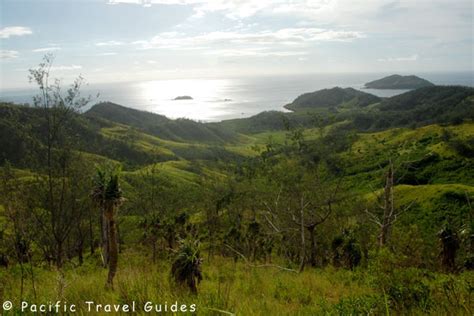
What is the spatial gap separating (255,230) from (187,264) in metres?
29.9

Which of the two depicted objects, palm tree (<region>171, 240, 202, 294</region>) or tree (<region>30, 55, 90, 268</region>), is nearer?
palm tree (<region>171, 240, 202, 294</region>)

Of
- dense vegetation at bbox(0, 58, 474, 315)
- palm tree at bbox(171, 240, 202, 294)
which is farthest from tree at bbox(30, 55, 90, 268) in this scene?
palm tree at bbox(171, 240, 202, 294)

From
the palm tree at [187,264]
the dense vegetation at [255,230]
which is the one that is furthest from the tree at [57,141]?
the palm tree at [187,264]

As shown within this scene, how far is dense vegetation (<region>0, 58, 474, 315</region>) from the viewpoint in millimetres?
6957

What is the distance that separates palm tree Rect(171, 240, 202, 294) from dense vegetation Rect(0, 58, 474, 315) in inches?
1.9

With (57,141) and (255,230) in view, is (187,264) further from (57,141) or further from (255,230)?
(255,230)

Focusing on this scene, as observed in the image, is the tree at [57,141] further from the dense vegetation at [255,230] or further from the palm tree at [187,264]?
the palm tree at [187,264]

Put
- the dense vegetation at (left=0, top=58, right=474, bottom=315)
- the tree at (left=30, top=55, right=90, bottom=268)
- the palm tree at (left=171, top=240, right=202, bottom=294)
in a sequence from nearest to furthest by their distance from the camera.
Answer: the dense vegetation at (left=0, top=58, right=474, bottom=315)
the palm tree at (left=171, top=240, right=202, bottom=294)
the tree at (left=30, top=55, right=90, bottom=268)

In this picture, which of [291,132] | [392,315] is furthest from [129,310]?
[291,132]

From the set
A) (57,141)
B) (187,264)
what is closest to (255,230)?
(57,141)

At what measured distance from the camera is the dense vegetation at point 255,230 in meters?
6.96

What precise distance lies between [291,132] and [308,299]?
38.4 ft

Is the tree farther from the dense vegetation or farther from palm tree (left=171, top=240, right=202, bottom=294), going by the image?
palm tree (left=171, top=240, right=202, bottom=294)

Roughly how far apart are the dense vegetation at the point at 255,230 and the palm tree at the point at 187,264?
0.16 feet
